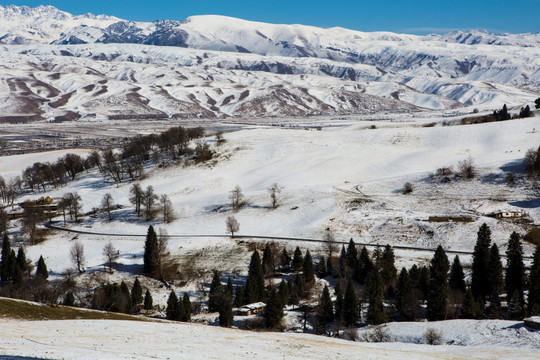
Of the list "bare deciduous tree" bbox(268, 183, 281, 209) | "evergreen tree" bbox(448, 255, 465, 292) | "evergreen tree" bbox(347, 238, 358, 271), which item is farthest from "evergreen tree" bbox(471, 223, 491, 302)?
"bare deciduous tree" bbox(268, 183, 281, 209)

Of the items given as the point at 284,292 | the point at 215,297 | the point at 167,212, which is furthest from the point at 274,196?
the point at 215,297

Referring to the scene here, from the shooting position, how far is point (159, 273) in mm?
88000

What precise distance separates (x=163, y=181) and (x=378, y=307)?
100526 millimetres

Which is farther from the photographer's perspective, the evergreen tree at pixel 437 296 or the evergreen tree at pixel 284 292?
the evergreen tree at pixel 284 292

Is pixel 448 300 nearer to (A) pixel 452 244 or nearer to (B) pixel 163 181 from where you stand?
(A) pixel 452 244

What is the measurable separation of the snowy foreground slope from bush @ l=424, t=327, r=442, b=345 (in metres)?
0.66

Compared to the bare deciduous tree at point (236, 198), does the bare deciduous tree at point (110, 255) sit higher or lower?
lower

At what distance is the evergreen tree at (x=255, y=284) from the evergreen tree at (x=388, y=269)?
69.8ft

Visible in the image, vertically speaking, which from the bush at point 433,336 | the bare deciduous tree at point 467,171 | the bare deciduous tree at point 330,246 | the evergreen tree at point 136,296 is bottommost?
the evergreen tree at point 136,296

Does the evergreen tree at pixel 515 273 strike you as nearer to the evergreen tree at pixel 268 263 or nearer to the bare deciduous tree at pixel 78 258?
the evergreen tree at pixel 268 263

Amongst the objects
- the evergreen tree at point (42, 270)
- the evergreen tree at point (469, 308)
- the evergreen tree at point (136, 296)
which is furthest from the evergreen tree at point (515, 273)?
the evergreen tree at point (42, 270)

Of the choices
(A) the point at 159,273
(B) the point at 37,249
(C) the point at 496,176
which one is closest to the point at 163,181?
(B) the point at 37,249

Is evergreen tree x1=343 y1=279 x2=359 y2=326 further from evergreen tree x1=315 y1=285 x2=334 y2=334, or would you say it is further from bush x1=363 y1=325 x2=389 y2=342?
bush x1=363 y1=325 x2=389 y2=342

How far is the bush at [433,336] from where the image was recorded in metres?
49.5
